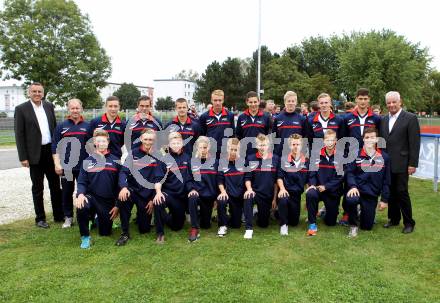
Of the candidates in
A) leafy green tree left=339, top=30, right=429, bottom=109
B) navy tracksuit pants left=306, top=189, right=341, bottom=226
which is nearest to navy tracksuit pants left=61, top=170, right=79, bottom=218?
navy tracksuit pants left=306, top=189, right=341, bottom=226

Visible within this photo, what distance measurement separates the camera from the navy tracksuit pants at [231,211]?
5539 mm

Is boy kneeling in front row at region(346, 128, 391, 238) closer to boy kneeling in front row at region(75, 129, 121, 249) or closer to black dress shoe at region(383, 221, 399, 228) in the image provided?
black dress shoe at region(383, 221, 399, 228)

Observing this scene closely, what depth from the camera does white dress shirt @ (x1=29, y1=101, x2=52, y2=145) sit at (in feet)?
19.5

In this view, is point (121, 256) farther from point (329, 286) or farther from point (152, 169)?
point (329, 286)

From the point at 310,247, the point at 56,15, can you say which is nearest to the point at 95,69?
the point at 56,15

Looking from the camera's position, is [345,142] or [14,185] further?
[14,185]

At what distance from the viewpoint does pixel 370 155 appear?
5664 millimetres

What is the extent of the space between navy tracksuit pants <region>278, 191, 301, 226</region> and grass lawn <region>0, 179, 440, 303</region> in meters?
0.23

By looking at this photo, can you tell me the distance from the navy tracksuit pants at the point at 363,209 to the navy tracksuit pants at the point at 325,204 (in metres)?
0.24

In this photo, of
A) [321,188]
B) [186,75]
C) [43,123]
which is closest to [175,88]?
[186,75]

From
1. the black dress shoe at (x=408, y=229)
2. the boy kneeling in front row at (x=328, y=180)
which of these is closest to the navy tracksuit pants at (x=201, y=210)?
the boy kneeling in front row at (x=328, y=180)

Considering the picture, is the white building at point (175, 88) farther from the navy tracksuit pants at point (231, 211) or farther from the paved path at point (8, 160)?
the navy tracksuit pants at point (231, 211)

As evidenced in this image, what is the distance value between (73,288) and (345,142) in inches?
174

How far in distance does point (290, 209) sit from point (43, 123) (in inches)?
159
